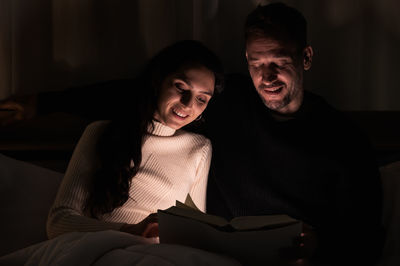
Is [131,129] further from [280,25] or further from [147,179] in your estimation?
[280,25]

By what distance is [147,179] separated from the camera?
1.46 metres

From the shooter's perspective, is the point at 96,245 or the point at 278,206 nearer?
the point at 96,245

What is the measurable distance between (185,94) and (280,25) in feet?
1.34

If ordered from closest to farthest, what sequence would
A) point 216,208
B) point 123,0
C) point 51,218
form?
point 51,218
point 216,208
point 123,0

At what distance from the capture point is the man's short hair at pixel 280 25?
1.40 m

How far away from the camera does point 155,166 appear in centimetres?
148

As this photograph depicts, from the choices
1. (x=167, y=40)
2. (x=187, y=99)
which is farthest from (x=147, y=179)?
(x=167, y=40)

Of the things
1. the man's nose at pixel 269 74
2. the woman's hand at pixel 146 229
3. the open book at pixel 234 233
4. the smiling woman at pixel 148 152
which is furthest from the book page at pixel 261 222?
the man's nose at pixel 269 74

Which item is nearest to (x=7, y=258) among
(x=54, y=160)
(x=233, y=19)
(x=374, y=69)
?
(x=54, y=160)

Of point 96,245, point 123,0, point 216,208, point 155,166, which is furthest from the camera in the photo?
point 123,0

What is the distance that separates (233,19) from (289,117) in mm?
597

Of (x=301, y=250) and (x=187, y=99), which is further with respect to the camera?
(x=187, y=99)

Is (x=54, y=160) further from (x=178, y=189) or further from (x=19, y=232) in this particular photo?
(x=178, y=189)

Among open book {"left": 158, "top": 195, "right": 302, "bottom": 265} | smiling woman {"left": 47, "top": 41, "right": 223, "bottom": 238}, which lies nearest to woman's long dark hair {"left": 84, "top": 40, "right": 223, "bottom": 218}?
smiling woman {"left": 47, "top": 41, "right": 223, "bottom": 238}
